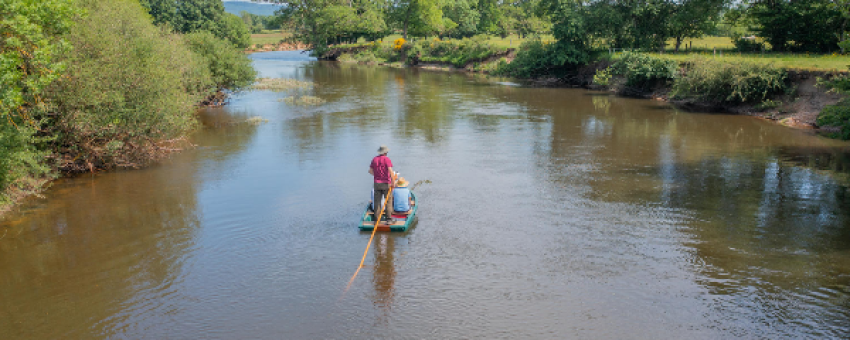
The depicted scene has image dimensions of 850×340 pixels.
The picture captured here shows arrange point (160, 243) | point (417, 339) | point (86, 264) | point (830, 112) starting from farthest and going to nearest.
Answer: point (830, 112) → point (160, 243) → point (86, 264) → point (417, 339)

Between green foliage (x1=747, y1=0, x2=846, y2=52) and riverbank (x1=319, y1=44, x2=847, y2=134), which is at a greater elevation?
green foliage (x1=747, y1=0, x2=846, y2=52)

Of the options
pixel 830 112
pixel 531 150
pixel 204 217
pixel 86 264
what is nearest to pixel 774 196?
pixel 830 112

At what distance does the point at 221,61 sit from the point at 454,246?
28.1 meters

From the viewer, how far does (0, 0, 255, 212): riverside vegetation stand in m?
15.4

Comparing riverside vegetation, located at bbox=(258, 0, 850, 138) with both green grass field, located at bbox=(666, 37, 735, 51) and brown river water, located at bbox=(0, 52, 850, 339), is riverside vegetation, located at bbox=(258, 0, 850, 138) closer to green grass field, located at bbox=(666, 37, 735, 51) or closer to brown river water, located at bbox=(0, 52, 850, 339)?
green grass field, located at bbox=(666, 37, 735, 51)

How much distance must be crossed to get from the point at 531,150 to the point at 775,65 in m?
19.3

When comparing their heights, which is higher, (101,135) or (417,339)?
(101,135)

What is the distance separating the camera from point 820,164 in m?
22.4

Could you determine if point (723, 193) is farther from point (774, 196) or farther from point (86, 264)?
point (86, 264)

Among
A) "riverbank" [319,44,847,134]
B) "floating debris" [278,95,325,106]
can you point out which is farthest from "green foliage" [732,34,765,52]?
"floating debris" [278,95,325,106]

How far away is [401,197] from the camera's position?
1507cm

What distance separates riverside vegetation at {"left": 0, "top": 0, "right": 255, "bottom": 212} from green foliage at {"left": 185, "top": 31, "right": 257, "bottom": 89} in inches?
427

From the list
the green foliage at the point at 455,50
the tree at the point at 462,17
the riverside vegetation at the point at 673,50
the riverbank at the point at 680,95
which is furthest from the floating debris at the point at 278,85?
the tree at the point at 462,17

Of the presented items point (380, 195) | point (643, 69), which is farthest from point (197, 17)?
point (380, 195)
